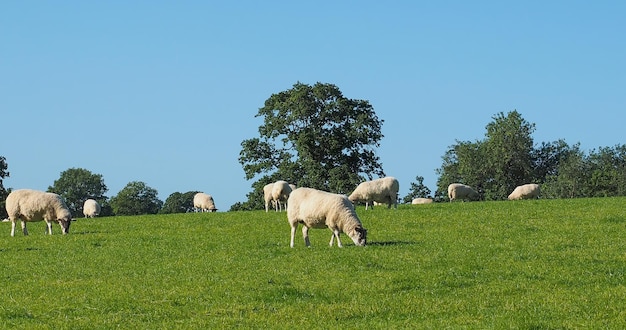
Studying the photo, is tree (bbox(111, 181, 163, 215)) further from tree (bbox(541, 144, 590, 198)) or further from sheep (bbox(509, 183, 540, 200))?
sheep (bbox(509, 183, 540, 200))

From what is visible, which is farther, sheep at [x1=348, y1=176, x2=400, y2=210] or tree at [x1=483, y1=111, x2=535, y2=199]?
tree at [x1=483, y1=111, x2=535, y2=199]

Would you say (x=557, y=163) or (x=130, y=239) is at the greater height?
(x=557, y=163)

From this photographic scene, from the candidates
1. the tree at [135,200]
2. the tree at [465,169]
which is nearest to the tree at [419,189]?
the tree at [465,169]

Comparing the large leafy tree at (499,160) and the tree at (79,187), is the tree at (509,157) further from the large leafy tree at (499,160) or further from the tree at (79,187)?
the tree at (79,187)

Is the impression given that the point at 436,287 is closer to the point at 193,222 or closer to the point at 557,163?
the point at 193,222

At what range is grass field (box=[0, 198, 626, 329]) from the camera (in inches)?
629

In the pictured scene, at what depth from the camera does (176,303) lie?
17891 mm

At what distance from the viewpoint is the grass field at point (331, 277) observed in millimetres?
15984

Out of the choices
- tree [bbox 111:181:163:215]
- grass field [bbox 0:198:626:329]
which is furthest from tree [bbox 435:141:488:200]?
grass field [bbox 0:198:626:329]

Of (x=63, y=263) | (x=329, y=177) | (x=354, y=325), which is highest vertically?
(x=329, y=177)

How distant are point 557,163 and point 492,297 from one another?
94903 millimetres

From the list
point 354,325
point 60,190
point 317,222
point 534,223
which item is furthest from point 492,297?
point 60,190

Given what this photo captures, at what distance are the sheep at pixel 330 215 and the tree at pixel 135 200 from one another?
117m

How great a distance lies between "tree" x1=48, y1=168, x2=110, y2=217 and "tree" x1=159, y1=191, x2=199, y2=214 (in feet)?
54.1
